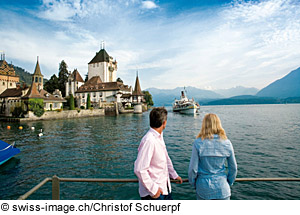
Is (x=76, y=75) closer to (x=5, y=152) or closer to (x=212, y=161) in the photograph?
(x=5, y=152)

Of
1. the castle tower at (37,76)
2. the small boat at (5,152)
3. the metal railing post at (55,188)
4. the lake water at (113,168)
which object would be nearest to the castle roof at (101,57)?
the castle tower at (37,76)

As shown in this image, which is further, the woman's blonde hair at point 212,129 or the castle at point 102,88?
the castle at point 102,88

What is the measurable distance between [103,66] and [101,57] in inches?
210

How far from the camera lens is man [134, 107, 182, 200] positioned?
261cm

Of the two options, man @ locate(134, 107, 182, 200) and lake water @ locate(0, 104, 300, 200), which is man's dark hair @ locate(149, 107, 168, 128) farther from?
lake water @ locate(0, 104, 300, 200)

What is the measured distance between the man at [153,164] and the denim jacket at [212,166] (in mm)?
523

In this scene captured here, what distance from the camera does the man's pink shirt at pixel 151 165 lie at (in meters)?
2.61

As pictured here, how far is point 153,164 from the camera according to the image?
2.84 meters

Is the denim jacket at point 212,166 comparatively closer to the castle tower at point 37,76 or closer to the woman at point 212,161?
the woman at point 212,161

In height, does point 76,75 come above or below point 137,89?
above

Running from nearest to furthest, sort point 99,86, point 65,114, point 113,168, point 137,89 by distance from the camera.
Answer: point 113,168 < point 65,114 < point 137,89 < point 99,86

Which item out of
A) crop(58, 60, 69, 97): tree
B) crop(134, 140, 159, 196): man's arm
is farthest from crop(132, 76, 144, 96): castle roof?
crop(134, 140, 159, 196): man's arm

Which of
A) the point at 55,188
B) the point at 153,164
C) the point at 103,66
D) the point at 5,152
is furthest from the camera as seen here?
the point at 103,66

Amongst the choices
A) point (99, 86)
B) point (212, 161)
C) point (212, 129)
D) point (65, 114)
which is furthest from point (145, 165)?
point (99, 86)
